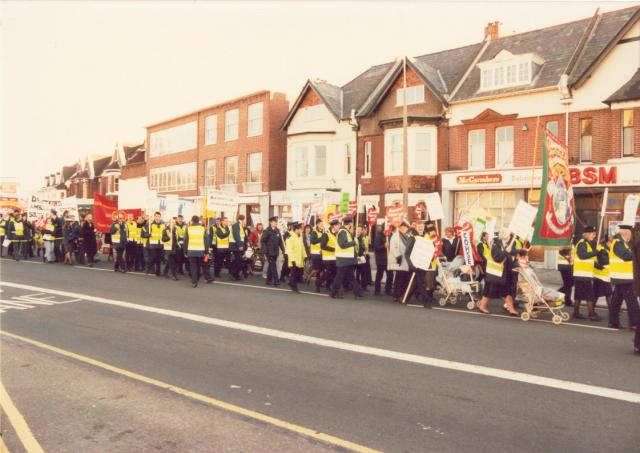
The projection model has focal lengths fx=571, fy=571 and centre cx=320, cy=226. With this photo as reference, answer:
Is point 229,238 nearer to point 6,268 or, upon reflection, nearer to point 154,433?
point 6,268

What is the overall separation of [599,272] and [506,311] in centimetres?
184

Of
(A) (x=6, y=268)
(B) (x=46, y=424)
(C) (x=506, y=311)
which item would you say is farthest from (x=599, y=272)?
(A) (x=6, y=268)

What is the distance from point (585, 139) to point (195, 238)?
52.9ft

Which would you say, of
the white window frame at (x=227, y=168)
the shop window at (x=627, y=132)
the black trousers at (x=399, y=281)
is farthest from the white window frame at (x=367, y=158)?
the black trousers at (x=399, y=281)

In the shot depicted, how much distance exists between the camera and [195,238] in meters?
14.3

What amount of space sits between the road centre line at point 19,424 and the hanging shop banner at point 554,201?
28.3ft

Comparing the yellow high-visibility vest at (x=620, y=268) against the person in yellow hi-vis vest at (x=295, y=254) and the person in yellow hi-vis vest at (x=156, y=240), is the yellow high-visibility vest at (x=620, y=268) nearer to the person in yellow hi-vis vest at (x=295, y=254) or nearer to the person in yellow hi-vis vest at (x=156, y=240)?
the person in yellow hi-vis vest at (x=295, y=254)

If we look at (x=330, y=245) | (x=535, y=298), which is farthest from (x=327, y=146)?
(x=535, y=298)

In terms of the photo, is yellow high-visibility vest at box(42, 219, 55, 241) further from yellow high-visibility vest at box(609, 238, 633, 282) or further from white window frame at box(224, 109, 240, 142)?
yellow high-visibility vest at box(609, 238, 633, 282)

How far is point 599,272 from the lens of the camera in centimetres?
1033

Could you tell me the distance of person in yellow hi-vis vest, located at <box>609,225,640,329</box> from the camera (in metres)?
9.30

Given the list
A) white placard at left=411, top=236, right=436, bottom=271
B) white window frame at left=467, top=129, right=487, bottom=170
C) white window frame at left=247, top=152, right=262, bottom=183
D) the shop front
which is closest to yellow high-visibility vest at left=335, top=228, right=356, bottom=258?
white placard at left=411, top=236, right=436, bottom=271

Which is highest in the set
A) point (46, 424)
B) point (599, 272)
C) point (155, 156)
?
point (155, 156)

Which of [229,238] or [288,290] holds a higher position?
[229,238]
